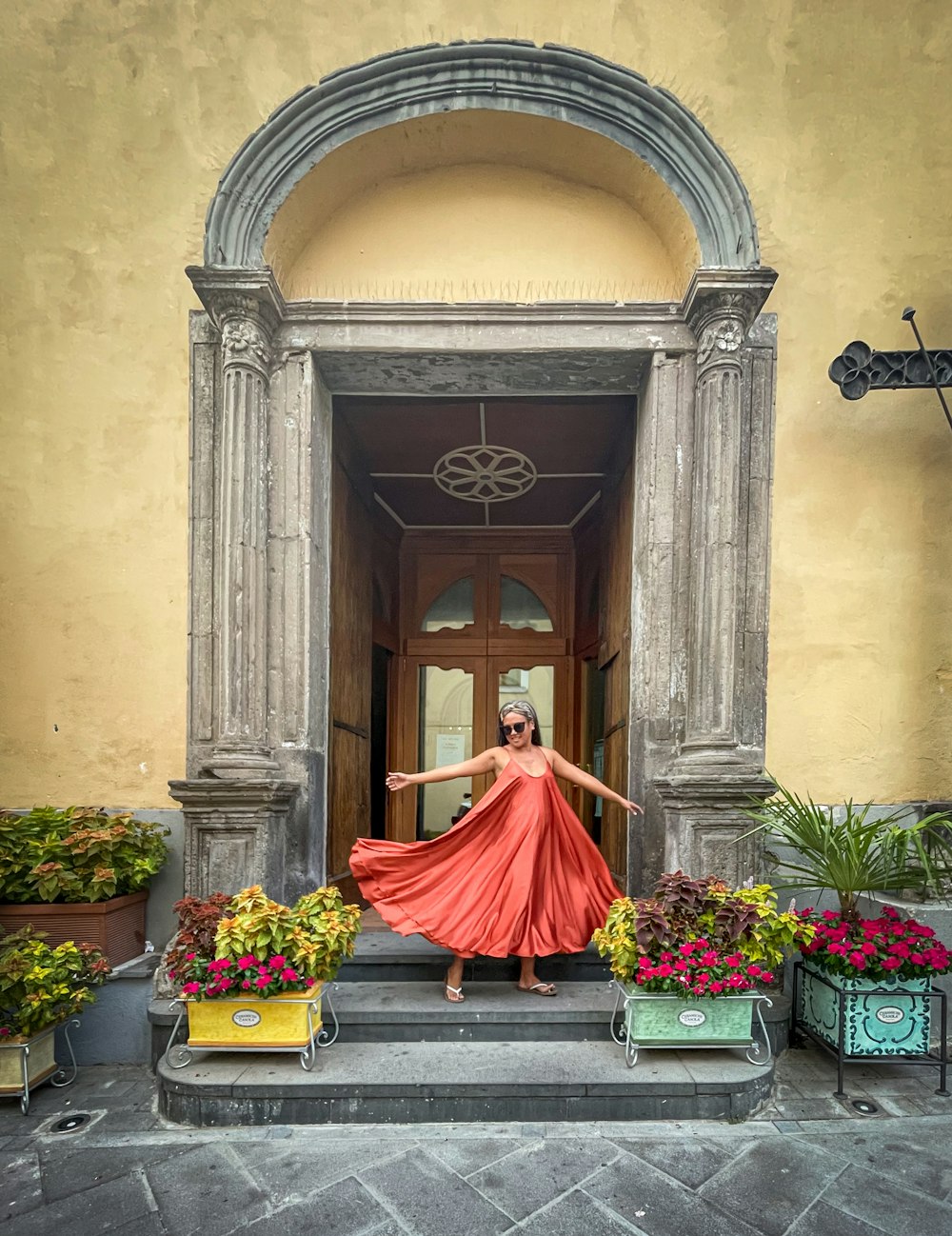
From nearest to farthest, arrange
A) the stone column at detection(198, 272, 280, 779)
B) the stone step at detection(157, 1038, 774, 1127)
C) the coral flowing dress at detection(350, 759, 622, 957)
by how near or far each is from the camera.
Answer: the stone step at detection(157, 1038, 774, 1127), the coral flowing dress at detection(350, 759, 622, 957), the stone column at detection(198, 272, 280, 779)

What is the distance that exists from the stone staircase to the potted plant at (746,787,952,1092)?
0.34 m

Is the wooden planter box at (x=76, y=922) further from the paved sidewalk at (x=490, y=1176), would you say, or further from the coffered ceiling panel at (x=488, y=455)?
the coffered ceiling panel at (x=488, y=455)

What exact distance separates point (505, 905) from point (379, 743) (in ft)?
12.7

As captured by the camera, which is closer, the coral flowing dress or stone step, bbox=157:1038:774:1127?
stone step, bbox=157:1038:774:1127

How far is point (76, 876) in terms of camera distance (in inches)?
164

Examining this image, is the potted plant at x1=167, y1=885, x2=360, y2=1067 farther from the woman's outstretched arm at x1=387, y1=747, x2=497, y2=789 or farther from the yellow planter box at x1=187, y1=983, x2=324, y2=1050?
the woman's outstretched arm at x1=387, y1=747, x2=497, y2=789

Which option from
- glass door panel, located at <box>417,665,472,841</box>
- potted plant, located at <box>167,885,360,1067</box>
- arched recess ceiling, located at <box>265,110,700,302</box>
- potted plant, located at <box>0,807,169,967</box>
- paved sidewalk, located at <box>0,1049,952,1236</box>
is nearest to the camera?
paved sidewalk, located at <box>0,1049,952,1236</box>

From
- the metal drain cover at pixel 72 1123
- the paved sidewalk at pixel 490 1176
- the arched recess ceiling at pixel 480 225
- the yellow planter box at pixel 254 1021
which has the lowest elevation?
the metal drain cover at pixel 72 1123

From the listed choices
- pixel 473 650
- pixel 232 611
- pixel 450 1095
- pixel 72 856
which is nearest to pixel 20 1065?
pixel 72 856

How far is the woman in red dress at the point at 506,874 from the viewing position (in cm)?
404

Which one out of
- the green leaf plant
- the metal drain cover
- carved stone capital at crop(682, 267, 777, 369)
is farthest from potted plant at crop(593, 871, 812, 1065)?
carved stone capital at crop(682, 267, 777, 369)

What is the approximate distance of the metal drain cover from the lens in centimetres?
340

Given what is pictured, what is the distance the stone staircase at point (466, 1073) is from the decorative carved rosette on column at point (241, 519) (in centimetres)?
148

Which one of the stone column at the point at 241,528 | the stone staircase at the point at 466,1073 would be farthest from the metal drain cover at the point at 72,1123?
the stone column at the point at 241,528
